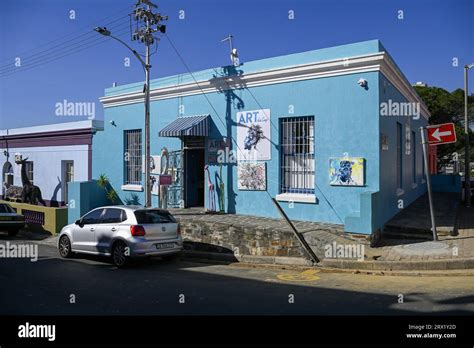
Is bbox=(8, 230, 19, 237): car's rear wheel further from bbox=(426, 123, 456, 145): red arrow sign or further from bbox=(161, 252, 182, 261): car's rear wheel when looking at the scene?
bbox=(426, 123, 456, 145): red arrow sign

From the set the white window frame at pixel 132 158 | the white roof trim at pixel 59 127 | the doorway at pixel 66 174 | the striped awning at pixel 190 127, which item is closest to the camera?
the striped awning at pixel 190 127

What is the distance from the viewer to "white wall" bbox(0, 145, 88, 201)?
66.4ft

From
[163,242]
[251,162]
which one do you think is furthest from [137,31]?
[163,242]

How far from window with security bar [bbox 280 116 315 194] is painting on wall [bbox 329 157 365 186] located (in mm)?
737

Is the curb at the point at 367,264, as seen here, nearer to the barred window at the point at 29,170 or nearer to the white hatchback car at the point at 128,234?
the white hatchback car at the point at 128,234

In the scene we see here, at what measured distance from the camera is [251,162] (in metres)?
13.6

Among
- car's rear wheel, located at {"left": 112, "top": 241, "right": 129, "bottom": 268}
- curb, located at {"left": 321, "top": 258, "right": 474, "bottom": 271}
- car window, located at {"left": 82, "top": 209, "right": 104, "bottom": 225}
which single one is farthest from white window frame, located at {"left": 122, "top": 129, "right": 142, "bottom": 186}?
curb, located at {"left": 321, "top": 258, "right": 474, "bottom": 271}

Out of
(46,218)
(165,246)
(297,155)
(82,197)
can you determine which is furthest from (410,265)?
(46,218)

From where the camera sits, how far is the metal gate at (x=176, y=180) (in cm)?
1566

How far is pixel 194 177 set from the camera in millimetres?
15938

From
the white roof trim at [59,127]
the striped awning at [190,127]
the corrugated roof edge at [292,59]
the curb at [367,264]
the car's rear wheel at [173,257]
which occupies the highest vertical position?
the corrugated roof edge at [292,59]

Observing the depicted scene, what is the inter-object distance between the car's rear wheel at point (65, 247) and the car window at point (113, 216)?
1.72m

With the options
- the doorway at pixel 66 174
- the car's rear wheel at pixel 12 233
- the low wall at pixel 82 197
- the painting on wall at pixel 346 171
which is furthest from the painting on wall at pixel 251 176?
the doorway at pixel 66 174

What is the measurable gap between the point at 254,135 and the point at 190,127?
2.20 meters
